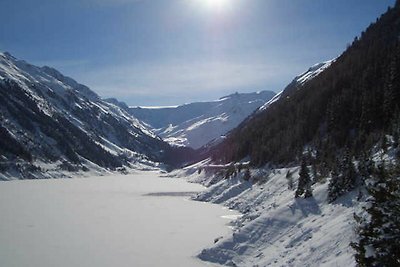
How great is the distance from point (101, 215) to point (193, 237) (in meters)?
22.3

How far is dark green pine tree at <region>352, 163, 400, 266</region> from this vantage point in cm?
1501

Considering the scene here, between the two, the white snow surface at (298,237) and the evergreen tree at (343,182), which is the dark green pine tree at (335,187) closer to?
the evergreen tree at (343,182)

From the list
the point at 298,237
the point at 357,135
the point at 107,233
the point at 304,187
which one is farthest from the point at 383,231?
the point at 357,135

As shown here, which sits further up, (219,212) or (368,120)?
(368,120)

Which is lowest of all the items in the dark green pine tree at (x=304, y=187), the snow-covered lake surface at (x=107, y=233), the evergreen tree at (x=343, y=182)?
the snow-covered lake surface at (x=107, y=233)

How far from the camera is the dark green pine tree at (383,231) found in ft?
49.2

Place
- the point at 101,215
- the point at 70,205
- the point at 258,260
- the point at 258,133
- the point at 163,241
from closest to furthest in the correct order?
the point at 258,260, the point at 163,241, the point at 101,215, the point at 70,205, the point at 258,133

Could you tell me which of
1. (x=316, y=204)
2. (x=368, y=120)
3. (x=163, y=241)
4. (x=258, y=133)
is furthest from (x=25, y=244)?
(x=258, y=133)

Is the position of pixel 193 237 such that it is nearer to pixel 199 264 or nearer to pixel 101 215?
pixel 199 264

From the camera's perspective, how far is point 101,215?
60.8 metres

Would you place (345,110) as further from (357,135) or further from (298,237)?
(298,237)

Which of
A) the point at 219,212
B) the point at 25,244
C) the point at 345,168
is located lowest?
the point at 219,212

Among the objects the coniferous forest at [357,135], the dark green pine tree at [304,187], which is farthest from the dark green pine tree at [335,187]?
the dark green pine tree at [304,187]

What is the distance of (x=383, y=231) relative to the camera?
604 inches
